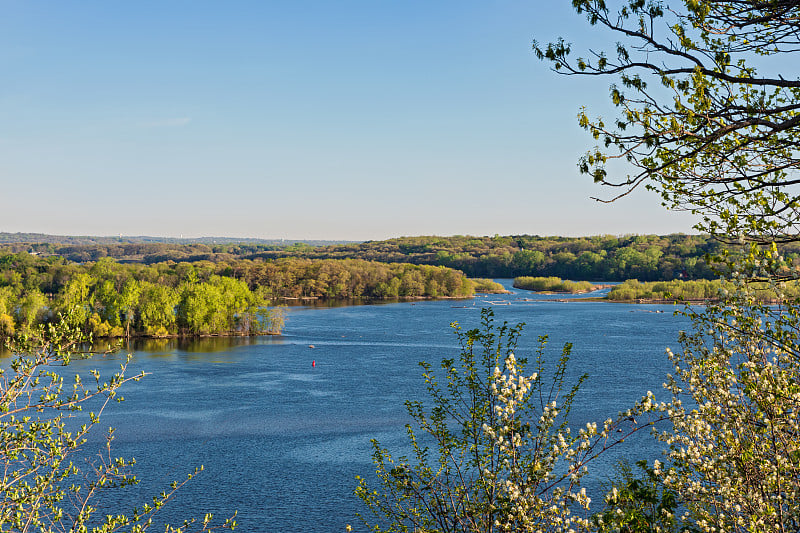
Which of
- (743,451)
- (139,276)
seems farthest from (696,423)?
(139,276)

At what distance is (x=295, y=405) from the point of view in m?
36.2

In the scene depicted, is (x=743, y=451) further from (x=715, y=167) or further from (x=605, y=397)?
(x=605, y=397)

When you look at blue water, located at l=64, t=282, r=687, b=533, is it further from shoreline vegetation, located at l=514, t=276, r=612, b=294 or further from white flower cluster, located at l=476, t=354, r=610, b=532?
shoreline vegetation, located at l=514, t=276, r=612, b=294

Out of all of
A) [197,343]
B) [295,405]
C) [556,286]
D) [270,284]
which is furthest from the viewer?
[556,286]

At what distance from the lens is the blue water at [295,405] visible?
23281mm

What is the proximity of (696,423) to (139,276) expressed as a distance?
8838cm

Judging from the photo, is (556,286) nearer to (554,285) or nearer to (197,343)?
(554,285)

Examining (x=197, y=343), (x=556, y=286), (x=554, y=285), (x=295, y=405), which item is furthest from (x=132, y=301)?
(x=554, y=285)

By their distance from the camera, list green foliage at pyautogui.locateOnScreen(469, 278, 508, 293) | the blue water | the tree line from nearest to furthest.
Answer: the blue water
the tree line
green foliage at pyautogui.locateOnScreen(469, 278, 508, 293)

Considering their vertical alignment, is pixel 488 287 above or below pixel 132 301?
below

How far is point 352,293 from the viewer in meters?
118

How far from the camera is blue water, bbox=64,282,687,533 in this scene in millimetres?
23281

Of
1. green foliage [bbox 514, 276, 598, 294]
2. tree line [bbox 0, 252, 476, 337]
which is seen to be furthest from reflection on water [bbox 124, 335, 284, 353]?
green foliage [bbox 514, 276, 598, 294]

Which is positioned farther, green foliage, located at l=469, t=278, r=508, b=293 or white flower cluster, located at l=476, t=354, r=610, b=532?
green foliage, located at l=469, t=278, r=508, b=293
